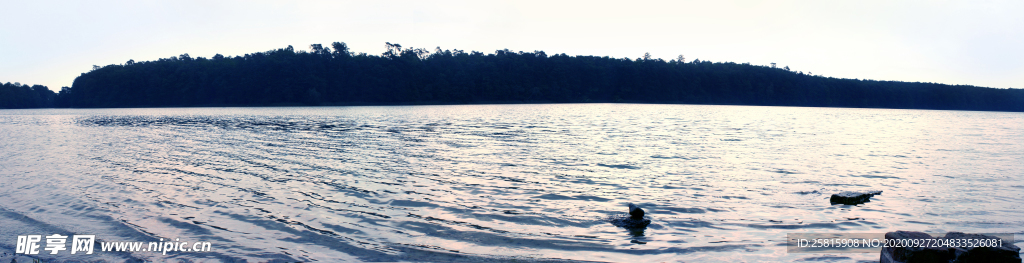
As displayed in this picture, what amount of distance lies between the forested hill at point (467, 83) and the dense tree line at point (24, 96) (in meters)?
5.51

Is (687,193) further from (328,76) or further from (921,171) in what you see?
(328,76)

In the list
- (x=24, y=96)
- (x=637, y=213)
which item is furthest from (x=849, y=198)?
(x=24, y=96)

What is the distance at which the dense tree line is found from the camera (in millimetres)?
139375

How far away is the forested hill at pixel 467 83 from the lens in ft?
468

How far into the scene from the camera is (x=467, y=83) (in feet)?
499

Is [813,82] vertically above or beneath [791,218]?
above

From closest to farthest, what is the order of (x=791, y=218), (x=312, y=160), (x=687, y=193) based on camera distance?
(x=791, y=218), (x=687, y=193), (x=312, y=160)

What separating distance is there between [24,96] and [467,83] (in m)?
118

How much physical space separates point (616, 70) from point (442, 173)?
16696cm

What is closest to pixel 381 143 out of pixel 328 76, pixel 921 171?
pixel 921 171

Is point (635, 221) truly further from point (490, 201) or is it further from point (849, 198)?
point (849, 198)

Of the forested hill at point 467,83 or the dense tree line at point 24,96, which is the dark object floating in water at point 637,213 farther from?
the dense tree line at point 24,96

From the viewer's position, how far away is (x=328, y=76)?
149625mm

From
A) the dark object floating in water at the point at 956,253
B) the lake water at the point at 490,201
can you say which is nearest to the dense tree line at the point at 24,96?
the lake water at the point at 490,201
